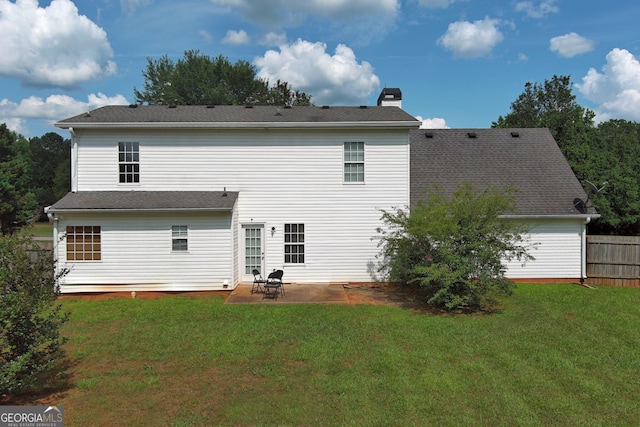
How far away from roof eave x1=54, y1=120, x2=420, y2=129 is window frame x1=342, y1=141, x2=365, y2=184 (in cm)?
70

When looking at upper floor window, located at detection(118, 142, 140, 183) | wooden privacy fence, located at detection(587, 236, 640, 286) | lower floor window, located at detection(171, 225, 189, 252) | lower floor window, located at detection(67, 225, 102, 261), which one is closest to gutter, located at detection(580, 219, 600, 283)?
wooden privacy fence, located at detection(587, 236, 640, 286)

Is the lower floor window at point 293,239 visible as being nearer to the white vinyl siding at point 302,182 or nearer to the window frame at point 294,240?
the window frame at point 294,240

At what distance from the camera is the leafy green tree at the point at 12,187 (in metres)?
34.2

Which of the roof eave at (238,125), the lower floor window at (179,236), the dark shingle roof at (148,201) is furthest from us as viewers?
the roof eave at (238,125)

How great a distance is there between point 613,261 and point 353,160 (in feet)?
33.2

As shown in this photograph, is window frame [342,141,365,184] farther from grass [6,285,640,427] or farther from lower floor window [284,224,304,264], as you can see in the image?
grass [6,285,640,427]

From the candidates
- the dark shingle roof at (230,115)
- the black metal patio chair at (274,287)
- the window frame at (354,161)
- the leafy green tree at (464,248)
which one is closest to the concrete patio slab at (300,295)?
the black metal patio chair at (274,287)

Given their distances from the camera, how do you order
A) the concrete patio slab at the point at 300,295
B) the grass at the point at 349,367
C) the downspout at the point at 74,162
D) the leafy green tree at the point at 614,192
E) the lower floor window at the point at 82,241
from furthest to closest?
the leafy green tree at the point at 614,192 → the downspout at the point at 74,162 → the lower floor window at the point at 82,241 → the concrete patio slab at the point at 300,295 → the grass at the point at 349,367

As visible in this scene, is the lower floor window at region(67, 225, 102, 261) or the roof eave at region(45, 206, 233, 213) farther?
the lower floor window at region(67, 225, 102, 261)

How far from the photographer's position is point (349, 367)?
620 centimetres

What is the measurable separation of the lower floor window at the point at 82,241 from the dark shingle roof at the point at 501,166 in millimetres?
10884

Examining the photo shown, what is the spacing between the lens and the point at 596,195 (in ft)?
65.2

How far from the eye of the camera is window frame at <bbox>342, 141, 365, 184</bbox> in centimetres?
1289

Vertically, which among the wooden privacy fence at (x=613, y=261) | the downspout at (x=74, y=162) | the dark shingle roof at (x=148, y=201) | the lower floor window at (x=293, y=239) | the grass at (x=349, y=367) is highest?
the downspout at (x=74, y=162)
